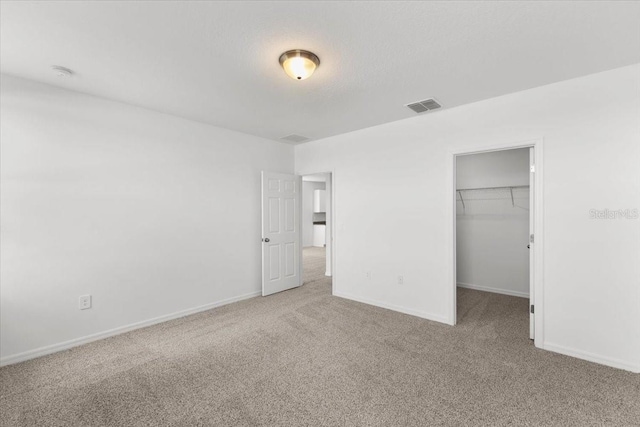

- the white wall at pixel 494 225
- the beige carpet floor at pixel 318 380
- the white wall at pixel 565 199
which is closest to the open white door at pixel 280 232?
the beige carpet floor at pixel 318 380

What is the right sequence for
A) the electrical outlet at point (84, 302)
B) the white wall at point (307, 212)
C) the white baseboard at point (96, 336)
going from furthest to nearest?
1. the white wall at point (307, 212)
2. the electrical outlet at point (84, 302)
3. the white baseboard at point (96, 336)

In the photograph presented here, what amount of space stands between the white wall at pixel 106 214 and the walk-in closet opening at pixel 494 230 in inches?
141

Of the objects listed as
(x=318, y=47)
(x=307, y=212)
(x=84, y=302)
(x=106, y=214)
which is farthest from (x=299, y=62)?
(x=307, y=212)

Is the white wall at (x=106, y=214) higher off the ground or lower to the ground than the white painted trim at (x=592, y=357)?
higher

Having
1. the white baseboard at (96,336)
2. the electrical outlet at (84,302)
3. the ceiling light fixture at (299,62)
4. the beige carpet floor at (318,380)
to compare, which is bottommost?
the beige carpet floor at (318,380)

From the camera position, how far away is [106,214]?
3.10 metres

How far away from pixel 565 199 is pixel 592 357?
4.77 feet

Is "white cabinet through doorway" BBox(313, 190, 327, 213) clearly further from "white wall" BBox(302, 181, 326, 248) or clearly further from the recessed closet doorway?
the recessed closet doorway

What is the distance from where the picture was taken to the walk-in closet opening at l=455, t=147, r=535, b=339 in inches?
173

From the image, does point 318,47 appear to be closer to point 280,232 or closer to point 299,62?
point 299,62

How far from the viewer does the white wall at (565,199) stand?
243cm

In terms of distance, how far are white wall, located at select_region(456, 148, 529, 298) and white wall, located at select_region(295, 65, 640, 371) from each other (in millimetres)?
1784

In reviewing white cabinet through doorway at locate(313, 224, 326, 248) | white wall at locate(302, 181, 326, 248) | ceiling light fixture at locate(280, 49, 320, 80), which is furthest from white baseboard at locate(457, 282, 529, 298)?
white wall at locate(302, 181, 326, 248)

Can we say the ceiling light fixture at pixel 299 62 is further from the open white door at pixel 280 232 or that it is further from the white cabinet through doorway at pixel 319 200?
the white cabinet through doorway at pixel 319 200
